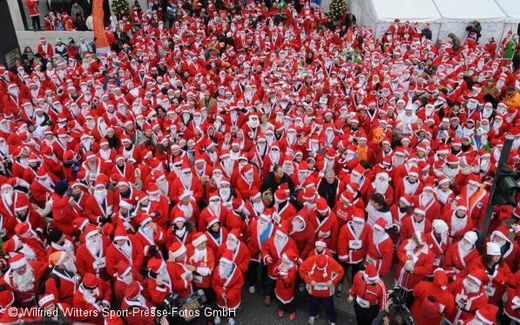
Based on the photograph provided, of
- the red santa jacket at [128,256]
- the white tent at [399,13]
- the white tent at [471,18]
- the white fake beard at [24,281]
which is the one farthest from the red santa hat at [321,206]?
the white tent at [471,18]

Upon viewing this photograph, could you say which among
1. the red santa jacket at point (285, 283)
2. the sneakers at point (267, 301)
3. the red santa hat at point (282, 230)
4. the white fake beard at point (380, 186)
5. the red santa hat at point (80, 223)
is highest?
the red santa hat at point (282, 230)

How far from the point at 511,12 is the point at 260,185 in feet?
58.4

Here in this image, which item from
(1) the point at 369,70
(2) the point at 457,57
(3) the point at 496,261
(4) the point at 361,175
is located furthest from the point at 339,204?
(2) the point at 457,57

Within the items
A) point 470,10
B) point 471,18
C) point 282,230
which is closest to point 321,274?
point 282,230

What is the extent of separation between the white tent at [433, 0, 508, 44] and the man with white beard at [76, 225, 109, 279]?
1868 centimetres

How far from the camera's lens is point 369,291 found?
5.92m

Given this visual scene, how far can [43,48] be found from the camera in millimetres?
18359

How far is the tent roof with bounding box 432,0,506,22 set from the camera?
779 inches

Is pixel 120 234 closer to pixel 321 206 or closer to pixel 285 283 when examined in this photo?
pixel 285 283

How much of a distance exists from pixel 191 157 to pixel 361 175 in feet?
12.3

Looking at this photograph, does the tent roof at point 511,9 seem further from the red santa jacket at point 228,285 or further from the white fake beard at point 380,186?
the red santa jacket at point 228,285

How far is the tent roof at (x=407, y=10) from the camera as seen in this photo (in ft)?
64.8

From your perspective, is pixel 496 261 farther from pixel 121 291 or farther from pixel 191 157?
pixel 191 157

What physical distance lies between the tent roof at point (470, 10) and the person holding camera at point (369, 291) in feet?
57.5
